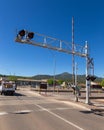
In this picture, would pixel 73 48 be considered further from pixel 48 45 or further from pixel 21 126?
pixel 21 126

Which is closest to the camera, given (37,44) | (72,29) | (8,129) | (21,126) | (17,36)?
(8,129)

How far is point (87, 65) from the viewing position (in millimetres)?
26359

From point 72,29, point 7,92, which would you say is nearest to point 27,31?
point 72,29

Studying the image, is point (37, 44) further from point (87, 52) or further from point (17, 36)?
point (87, 52)

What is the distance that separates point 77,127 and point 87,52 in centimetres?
1546

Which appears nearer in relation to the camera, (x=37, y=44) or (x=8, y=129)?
(x=8, y=129)

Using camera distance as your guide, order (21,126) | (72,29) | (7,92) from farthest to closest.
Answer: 1. (7,92)
2. (72,29)
3. (21,126)

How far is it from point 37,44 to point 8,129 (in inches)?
460

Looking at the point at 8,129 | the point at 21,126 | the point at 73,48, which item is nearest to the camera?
the point at 8,129

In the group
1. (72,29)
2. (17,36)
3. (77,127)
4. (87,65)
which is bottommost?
(77,127)

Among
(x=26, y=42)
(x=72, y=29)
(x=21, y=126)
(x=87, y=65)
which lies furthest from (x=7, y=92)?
(x=21, y=126)

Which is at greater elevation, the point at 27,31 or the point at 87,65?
the point at 27,31

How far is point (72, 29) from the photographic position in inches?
1491

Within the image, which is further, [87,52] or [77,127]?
[87,52]
